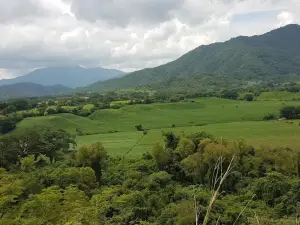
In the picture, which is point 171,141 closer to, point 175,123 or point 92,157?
point 92,157

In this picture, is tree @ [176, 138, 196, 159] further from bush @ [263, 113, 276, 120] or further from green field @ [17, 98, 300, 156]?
bush @ [263, 113, 276, 120]

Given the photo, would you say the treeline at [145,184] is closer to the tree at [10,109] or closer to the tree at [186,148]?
the tree at [186,148]

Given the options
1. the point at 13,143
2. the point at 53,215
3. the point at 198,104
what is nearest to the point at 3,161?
the point at 13,143

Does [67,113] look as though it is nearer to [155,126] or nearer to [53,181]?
[155,126]

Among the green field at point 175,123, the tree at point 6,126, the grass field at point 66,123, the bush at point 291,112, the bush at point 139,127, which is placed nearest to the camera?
the green field at point 175,123

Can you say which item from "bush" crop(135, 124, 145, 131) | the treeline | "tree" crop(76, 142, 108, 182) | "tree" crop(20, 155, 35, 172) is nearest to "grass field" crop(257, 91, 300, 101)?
"bush" crop(135, 124, 145, 131)

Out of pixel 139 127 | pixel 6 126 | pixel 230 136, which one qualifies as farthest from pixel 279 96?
pixel 6 126

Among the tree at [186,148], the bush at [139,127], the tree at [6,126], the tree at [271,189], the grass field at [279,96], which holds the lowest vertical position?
the tree at [271,189]

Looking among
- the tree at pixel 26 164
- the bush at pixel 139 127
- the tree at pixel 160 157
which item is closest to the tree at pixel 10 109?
the bush at pixel 139 127
